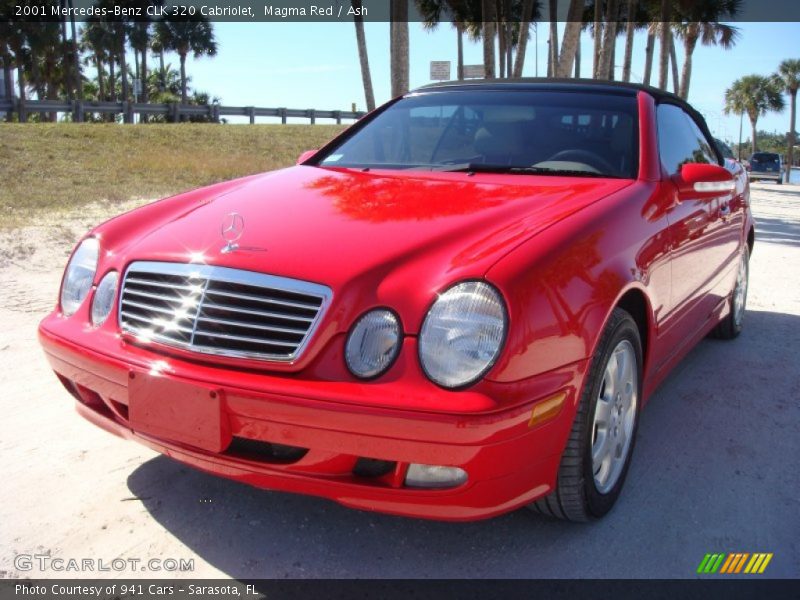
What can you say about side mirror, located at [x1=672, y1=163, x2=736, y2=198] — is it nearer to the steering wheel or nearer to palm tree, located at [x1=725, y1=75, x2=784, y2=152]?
the steering wheel

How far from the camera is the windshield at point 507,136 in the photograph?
3.37 meters

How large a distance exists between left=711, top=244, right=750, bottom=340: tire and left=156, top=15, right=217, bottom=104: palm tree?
46.7 meters

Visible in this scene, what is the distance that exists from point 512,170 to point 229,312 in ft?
4.90

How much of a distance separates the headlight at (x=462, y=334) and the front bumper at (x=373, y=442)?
0.30ft

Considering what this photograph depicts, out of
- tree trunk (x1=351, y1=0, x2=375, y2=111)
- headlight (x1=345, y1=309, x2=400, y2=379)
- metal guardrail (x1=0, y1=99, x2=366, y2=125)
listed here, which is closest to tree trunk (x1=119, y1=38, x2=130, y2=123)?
metal guardrail (x1=0, y1=99, x2=366, y2=125)

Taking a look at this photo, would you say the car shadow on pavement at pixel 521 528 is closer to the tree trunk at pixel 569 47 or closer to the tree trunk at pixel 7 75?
the tree trunk at pixel 569 47

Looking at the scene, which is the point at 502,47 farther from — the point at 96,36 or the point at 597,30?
the point at 96,36

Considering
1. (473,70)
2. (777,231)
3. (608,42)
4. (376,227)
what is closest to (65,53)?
(608,42)

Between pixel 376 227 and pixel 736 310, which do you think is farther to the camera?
pixel 736 310

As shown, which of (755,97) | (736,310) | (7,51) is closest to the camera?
(736,310)

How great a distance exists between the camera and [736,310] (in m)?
4.98

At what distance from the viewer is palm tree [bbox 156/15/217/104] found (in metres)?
48.1

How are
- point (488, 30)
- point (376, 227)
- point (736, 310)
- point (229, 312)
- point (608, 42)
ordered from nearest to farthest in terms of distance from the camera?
point (229, 312) < point (376, 227) < point (736, 310) < point (488, 30) < point (608, 42)

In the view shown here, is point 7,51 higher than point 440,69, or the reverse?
point 7,51
